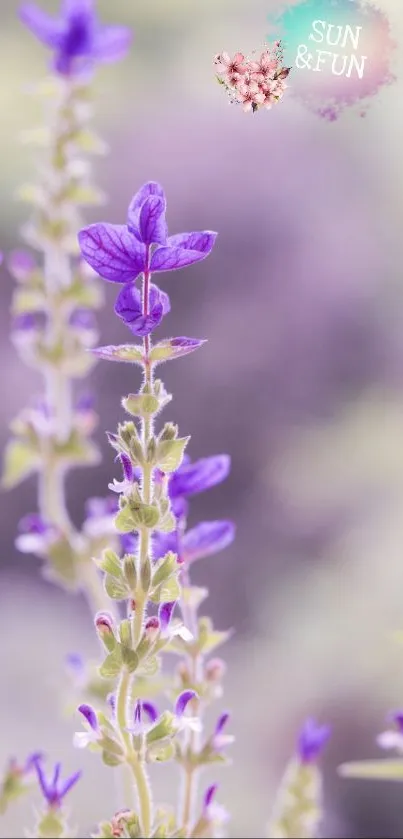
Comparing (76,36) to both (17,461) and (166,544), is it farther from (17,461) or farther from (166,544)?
(166,544)

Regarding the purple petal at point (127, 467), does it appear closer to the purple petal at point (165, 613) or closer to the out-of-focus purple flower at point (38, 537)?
the purple petal at point (165, 613)

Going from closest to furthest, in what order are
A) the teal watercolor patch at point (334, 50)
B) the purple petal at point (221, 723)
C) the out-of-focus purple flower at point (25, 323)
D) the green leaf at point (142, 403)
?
the green leaf at point (142, 403) < the purple petal at point (221, 723) < the teal watercolor patch at point (334, 50) < the out-of-focus purple flower at point (25, 323)

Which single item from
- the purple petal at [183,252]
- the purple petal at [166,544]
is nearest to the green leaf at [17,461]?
the purple petal at [166,544]

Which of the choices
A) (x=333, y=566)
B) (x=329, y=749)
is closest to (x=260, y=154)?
(x=333, y=566)

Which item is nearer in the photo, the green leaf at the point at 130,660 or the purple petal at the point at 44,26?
the green leaf at the point at 130,660

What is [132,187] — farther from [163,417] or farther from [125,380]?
[163,417]

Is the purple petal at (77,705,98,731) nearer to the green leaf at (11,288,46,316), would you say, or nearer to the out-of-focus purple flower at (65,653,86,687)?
the out-of-focus purple flower at (65,653,86,687)
